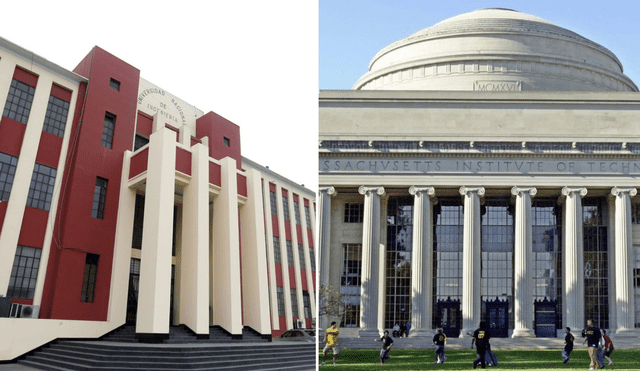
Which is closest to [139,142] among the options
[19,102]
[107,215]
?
[107,215]

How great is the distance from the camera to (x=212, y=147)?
30.9 meters

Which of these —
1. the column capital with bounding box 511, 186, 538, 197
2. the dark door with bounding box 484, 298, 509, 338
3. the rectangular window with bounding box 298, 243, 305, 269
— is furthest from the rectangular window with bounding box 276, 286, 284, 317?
the column capital with bounding box 511, 186, 538, 197

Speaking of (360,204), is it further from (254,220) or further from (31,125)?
(31,125)

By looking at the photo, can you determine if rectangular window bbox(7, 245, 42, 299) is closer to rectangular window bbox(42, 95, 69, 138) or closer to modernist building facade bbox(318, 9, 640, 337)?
rectangular window bbox(42, 95, 69, 138)

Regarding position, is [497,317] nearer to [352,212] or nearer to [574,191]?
[574,191]

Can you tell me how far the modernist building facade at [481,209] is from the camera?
3694cm

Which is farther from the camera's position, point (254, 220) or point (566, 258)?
point (566, 258)

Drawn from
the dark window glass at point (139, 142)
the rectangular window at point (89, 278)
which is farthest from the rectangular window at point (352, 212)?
the rectangular window at point (89, 278)

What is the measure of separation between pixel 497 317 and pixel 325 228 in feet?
34.3

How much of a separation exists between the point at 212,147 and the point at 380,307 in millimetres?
13433

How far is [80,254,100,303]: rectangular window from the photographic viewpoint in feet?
78.9

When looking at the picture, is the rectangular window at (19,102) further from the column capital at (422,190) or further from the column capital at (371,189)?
the column capital at (422,190)

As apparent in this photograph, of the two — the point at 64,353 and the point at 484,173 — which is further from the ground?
the point at 484,173

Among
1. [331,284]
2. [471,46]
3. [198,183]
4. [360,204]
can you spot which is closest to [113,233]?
[198,183]
